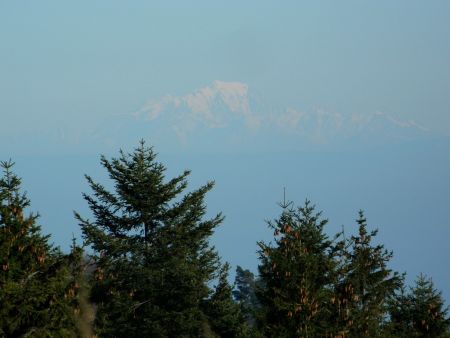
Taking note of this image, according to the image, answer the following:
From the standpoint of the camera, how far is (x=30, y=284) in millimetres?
21328

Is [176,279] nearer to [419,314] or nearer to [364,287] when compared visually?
[364,287]

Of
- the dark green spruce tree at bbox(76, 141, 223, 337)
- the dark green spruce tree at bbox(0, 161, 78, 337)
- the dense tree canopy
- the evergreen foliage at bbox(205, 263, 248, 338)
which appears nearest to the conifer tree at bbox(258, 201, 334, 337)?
A: the dense tree canopy

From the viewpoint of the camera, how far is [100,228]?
38.8 metres

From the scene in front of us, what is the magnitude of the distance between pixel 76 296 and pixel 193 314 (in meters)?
15.8

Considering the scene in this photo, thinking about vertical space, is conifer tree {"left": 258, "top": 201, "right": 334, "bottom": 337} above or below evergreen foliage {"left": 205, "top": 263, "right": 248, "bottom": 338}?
below

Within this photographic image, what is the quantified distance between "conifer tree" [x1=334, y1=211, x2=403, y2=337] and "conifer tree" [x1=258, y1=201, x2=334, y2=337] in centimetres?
86

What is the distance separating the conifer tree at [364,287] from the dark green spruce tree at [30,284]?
855cm

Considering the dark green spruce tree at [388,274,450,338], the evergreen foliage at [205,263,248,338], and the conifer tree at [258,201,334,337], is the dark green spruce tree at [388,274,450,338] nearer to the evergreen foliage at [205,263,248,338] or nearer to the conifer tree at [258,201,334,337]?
the conifer tree at [258,201,334,337]

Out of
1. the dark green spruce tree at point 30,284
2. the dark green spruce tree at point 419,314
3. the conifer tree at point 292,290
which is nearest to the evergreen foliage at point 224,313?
the dark green spruce tree at point 419,314

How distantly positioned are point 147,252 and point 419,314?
39.5 feet

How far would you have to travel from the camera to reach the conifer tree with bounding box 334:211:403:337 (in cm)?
2814

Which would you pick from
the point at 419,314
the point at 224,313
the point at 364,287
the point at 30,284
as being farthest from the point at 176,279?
the point at 30,284

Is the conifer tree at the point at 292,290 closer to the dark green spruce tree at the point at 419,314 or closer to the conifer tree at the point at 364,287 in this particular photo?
the conifer tree at the point at 364,287

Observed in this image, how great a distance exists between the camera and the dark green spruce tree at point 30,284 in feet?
68.5
